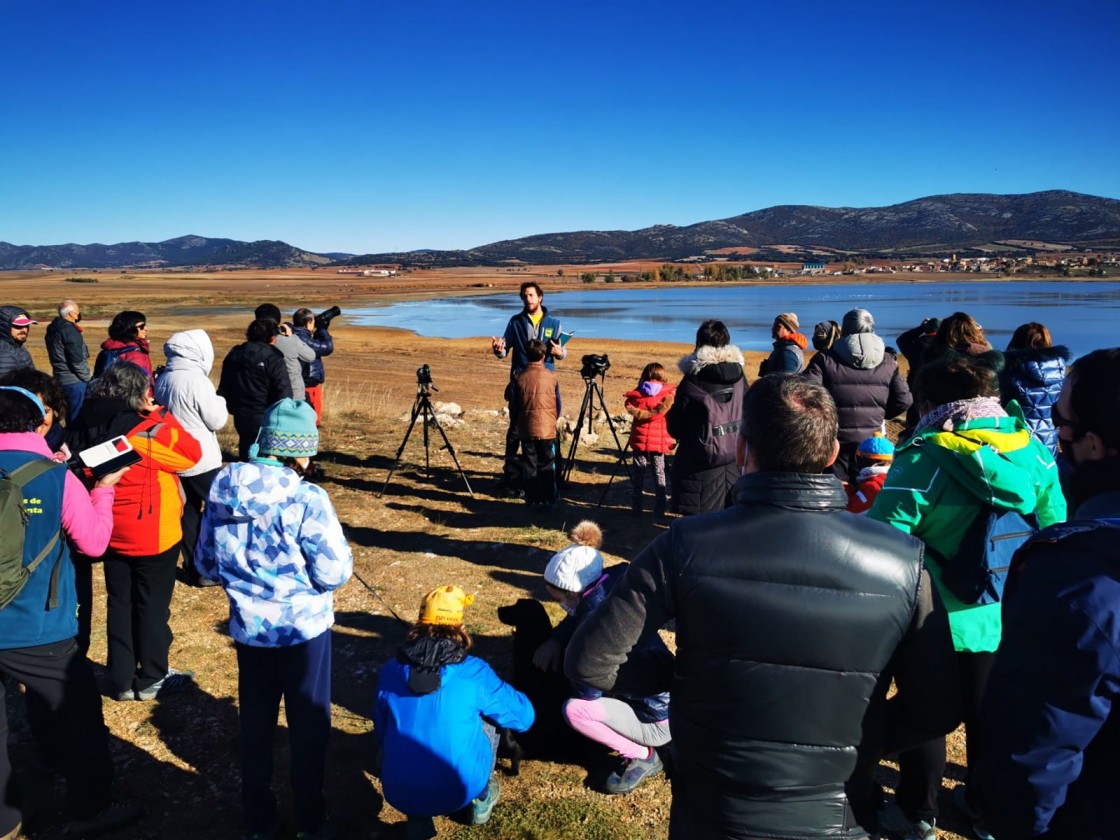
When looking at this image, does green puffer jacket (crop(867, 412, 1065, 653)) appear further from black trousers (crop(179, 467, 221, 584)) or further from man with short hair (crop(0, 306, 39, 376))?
man with short hair (crop(0, 306, 39, 376))

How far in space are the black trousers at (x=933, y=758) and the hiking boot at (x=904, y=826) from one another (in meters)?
0.02

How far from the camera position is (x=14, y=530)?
244cm

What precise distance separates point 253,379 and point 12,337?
78.7 inches

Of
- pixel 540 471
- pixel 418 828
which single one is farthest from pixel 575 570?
pixel 540 471

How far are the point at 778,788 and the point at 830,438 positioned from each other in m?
0.79

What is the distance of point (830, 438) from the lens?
164 cm

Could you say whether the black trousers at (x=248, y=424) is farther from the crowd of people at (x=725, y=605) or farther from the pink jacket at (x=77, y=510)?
the pink jacket at (x=77, y=510)

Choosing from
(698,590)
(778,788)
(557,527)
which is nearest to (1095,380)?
(698,590)

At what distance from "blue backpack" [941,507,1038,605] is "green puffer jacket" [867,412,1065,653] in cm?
3

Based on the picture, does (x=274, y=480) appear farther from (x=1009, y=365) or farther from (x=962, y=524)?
(x=1009, y=365)

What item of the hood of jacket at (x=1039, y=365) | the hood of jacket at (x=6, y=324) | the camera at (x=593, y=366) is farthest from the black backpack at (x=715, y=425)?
the hood of jacket at (x=6, y=324)

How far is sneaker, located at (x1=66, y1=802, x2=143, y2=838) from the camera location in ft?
9.49

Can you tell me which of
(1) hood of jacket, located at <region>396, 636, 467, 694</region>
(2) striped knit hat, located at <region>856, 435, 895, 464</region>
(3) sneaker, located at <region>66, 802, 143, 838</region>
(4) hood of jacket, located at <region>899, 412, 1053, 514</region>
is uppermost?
(4) hood of jacket, located at <region>899, 412, 1053, 514</region>

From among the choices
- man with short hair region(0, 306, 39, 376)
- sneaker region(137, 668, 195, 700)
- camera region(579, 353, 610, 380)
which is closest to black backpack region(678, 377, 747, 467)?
camera region(579, 353, 610, 380)
